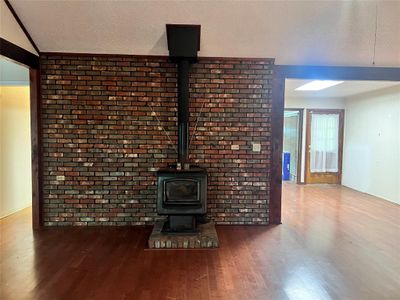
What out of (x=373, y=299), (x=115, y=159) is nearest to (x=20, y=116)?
(x=115, y=159)

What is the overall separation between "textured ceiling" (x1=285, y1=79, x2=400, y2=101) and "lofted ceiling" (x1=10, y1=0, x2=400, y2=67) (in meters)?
1.32

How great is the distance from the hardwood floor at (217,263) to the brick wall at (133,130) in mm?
424

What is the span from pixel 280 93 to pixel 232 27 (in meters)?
1.18

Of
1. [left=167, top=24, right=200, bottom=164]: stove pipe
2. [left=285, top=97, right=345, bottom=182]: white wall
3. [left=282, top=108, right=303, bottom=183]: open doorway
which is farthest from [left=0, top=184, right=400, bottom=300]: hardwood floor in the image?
[left=285, top=97, right=345, bottom=182]: white wall

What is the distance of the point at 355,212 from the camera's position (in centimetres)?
478

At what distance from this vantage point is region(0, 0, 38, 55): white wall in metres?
3.10

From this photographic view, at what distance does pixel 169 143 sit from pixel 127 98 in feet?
2.76

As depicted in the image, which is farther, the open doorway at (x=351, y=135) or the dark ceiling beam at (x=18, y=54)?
the open doorway at (x=351, y=135)

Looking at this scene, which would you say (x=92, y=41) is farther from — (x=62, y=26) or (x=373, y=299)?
(x=373, y=299)

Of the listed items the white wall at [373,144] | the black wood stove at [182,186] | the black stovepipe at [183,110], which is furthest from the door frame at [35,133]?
the white wall at [373,144]

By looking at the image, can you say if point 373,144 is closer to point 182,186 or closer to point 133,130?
point 182,186

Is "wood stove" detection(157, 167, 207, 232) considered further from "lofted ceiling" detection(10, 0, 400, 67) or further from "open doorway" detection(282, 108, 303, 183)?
"open doorway" detection(282, 108, 303, 183)

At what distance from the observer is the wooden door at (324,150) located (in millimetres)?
7332

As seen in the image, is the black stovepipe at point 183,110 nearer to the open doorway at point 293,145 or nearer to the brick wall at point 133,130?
the brick wall at point 133,130
